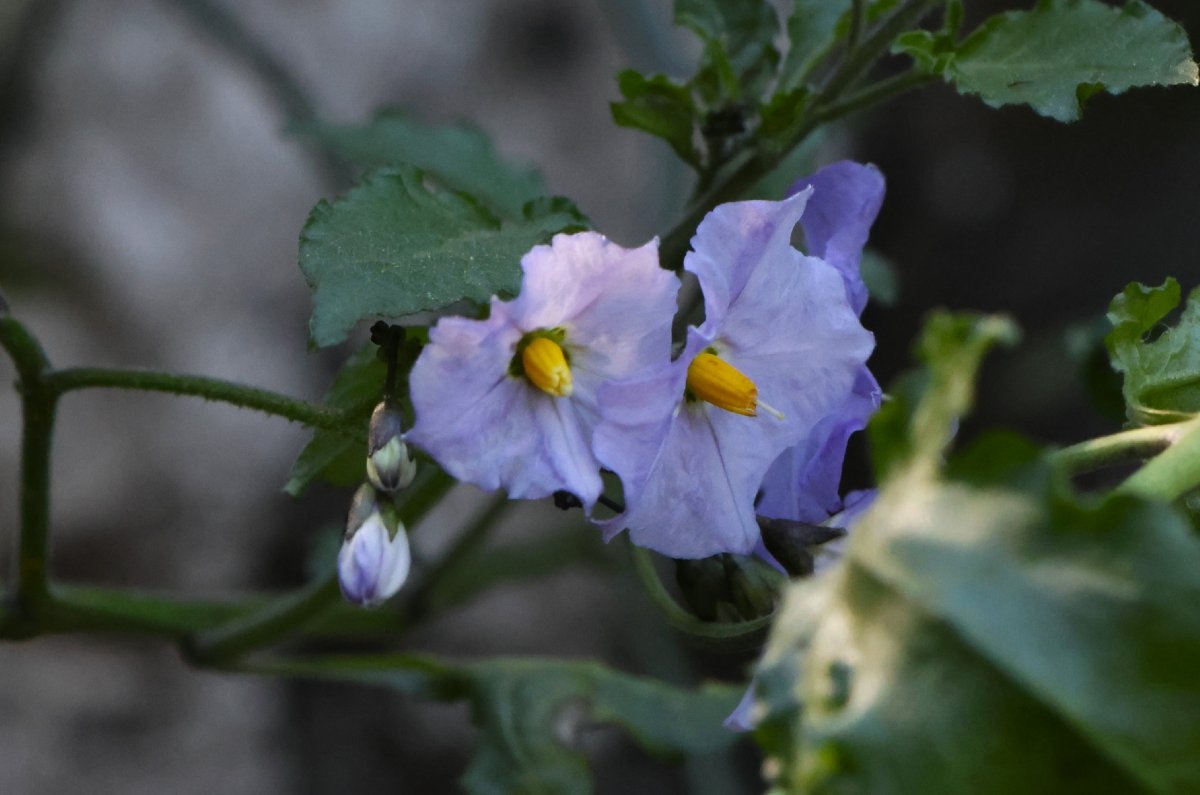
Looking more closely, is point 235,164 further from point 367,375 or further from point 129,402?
point 367,375

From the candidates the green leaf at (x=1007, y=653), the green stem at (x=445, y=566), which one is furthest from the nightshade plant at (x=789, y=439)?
the green stem at (x=445, y=566)

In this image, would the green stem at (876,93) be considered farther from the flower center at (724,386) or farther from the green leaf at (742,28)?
the flower center at (724,386)

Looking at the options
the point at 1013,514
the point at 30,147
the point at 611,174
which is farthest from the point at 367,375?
the point at 611,174

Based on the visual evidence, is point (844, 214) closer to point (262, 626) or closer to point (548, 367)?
point (548, 367)

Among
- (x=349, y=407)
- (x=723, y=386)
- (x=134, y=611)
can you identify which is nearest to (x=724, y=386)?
(x=723, y=386)

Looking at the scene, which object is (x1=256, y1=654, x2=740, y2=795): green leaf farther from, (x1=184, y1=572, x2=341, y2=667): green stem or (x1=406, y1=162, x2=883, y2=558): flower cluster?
(x1=406, y1=162, x2=883, y2=558): flower cluster

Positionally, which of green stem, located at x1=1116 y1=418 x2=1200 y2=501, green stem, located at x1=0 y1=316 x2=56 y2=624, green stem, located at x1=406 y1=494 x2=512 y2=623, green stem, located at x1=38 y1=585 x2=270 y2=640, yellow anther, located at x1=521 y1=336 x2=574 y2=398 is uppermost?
→ green stem, located at x1=1116 y1=418 x2=1200 y2=501

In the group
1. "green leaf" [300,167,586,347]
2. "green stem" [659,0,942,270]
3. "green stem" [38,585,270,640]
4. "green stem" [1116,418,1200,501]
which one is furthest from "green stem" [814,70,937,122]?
"green stem" [38,585,270,640]
